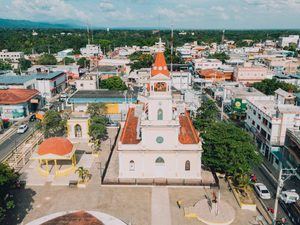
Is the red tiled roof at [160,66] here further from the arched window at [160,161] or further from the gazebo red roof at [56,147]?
the gazebo red roof at [56,147]

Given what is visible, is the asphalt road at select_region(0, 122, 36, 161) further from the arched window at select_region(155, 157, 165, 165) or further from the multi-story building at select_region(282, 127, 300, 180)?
the multi-story building at select_region(282, 127, 300, 180)

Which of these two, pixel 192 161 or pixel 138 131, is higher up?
pixel 138 131

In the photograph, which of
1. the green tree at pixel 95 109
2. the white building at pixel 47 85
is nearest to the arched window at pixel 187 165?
the green tree at pixel 95 109

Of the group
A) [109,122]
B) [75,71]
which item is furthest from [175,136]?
[75,71]

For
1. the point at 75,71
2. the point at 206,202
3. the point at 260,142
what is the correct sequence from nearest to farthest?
the point at 206,202
the point at 260,142
the point at 75,71

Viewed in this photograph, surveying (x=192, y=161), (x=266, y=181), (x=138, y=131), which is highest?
(x=138, y=131)

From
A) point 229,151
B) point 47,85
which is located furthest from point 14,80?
point 229,151

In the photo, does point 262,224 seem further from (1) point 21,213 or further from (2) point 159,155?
(1) point 21,213

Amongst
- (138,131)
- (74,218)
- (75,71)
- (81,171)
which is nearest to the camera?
(74,218)
